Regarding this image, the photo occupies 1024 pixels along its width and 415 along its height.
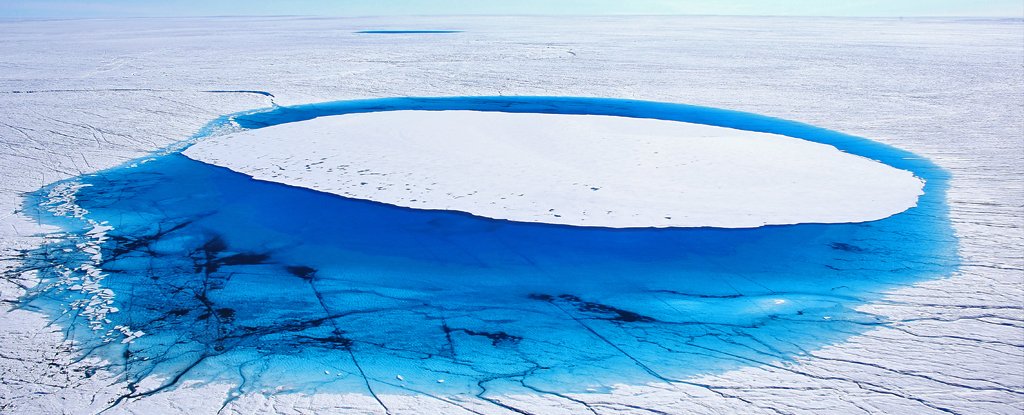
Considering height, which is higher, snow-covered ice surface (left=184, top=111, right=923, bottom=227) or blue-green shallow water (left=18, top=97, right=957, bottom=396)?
snow-covered ice surface (left=184, top=111, right=923, bottom=227)

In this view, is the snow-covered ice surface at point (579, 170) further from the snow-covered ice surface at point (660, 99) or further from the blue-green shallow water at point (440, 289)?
the snow-covered ice surface at point (660, 99)

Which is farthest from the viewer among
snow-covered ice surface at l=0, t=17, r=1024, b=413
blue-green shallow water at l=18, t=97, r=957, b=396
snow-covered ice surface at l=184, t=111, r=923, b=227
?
snow-covered ice surface at l=184, t=111, r=923, b=227

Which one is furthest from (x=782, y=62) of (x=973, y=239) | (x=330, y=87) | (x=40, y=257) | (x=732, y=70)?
(x=40, y=257)

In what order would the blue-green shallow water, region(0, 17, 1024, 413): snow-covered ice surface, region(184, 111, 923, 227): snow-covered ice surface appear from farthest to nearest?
region(184, 111, 923, 227): snow-covered ice surface, the blue-green shallow water, region(0, 17, 1024, 413): snow-covered ice surface

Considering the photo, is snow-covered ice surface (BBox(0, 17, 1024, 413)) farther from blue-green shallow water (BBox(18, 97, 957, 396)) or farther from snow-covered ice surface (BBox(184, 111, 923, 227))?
snow-covered ice surface (BBox(184, 111, 923, 227))

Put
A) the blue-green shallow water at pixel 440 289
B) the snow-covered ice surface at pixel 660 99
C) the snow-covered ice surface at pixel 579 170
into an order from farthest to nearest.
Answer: the snow-covered ice surface at pixel 579 170 < the blue-green shallow water at pixel 440 289 < the snow-covered ice surface at pixel 660 99

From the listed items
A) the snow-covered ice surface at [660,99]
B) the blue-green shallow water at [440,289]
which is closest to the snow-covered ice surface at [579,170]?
the blue-green shallow water at [440,289]

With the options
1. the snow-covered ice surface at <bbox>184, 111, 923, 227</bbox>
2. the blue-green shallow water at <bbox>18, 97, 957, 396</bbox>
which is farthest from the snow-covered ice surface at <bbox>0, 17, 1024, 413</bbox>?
the snow-covered ice surface at <bbox>184, 111, 923, 227</bbox>
